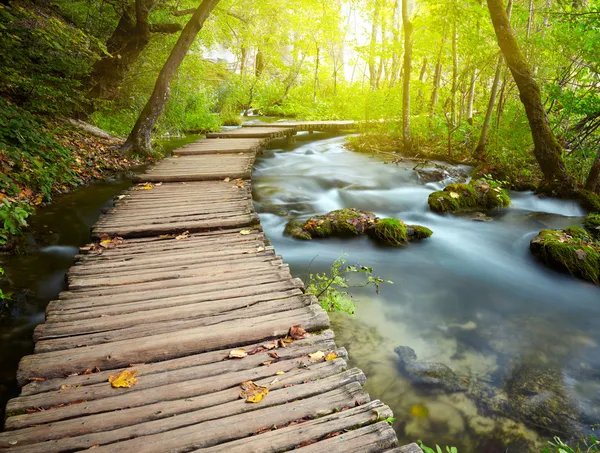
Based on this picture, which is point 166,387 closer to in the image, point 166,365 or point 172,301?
point 166,365

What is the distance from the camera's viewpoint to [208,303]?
294 cm

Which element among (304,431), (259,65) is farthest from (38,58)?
(259,65)

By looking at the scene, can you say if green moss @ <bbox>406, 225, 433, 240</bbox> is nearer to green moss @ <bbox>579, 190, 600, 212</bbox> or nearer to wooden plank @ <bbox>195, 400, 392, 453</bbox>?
green moss @ <bbox>579, 190, 600, 212</bbox>

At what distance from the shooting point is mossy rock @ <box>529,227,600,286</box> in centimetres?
517

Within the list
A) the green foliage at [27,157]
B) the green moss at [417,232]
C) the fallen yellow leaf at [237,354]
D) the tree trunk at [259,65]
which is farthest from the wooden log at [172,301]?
the tree trunk at [259,65]

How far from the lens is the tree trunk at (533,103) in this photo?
25.2 ft

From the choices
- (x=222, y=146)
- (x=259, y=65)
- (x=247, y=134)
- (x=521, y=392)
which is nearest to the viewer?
(x=521, y=392)

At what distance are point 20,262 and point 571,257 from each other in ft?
26.0

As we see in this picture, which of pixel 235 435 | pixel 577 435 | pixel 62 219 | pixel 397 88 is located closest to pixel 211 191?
pixel 62 219

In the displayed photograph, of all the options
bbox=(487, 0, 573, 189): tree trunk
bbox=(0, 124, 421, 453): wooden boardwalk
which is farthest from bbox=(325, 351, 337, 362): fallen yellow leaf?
bbox=(487, 0, 573, 189): tree trunk

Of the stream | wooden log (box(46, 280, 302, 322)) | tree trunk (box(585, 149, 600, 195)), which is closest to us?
wooden log (box(46, 280, 302, 322))

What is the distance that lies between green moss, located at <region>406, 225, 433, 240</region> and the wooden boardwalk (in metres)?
3.50

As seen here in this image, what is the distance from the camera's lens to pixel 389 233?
6211 mm

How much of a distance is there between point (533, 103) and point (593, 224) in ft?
9.61
